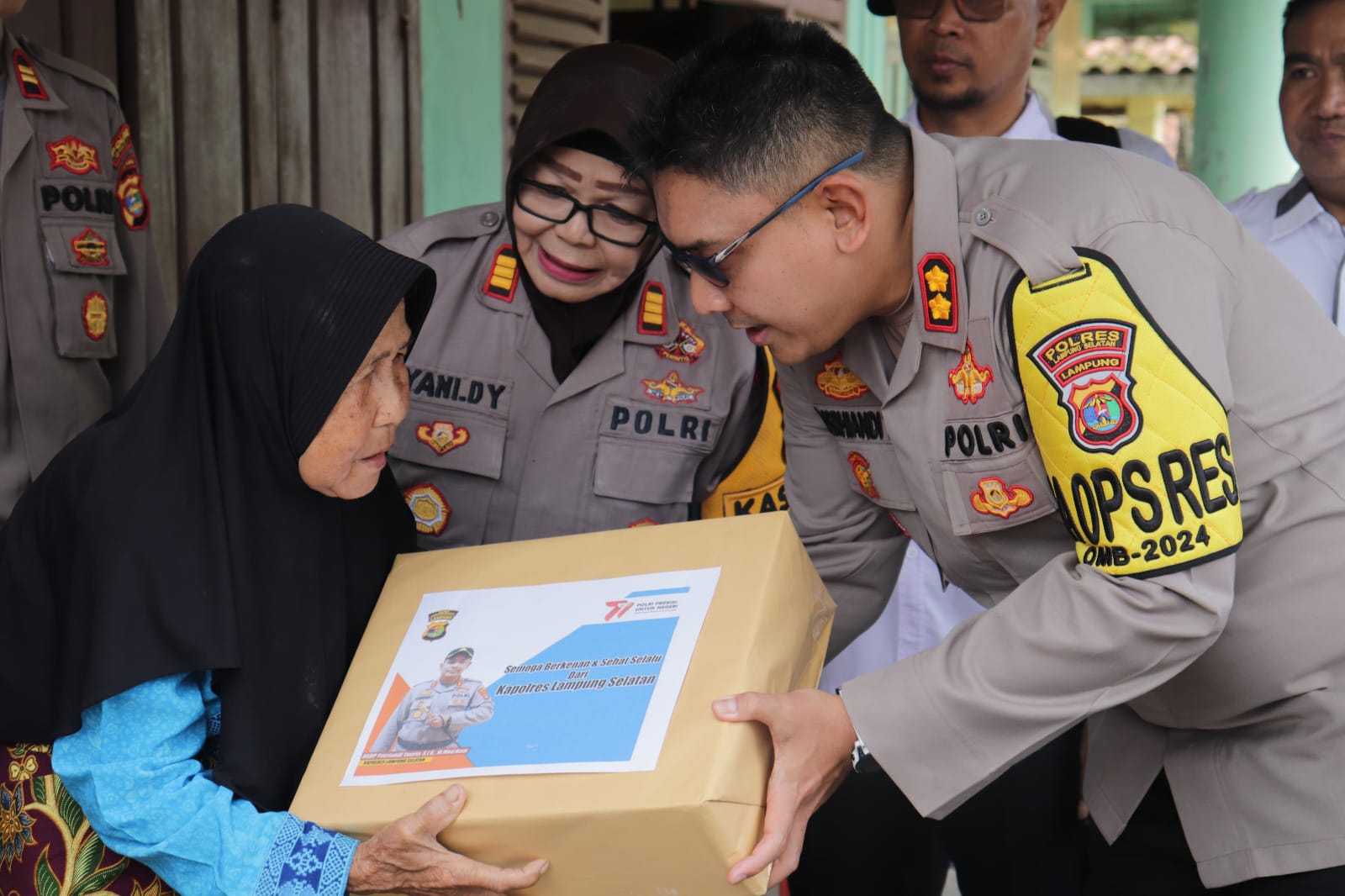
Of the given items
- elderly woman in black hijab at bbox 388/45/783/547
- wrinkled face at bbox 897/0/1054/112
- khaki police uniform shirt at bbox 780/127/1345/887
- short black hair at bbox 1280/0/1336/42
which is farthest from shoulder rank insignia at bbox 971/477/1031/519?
short black hair at bbox 1280/0/1336/42

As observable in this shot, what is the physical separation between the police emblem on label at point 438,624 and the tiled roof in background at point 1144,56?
17.7 metres

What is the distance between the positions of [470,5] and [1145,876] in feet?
10.4

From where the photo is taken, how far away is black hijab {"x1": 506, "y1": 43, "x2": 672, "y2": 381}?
2.18 meters

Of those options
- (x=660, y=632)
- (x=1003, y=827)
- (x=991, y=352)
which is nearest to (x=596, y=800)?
(x=660, y=632)

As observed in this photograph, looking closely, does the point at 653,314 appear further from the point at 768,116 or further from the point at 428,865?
the point at 428,865

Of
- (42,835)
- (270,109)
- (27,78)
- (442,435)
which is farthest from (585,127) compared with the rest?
(270,109)

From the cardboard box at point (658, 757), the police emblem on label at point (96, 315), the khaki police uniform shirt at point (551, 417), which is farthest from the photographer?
the police emblem on label at point (96, 315)

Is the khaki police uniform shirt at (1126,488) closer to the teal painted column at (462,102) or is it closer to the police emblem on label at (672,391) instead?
the police emblem on label at (672,391)

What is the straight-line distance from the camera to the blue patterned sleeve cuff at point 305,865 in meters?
1.59

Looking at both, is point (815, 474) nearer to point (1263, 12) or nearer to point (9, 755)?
point (9, 755)

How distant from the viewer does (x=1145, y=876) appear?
193 cm

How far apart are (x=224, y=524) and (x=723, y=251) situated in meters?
0.72

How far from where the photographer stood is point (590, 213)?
7.24 feet

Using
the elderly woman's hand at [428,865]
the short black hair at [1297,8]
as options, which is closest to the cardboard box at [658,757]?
the elderly woman's hand at [428,865]
